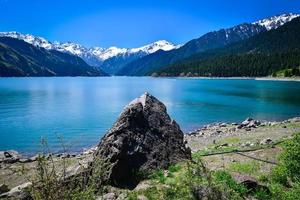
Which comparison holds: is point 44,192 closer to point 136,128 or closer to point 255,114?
point 136,128

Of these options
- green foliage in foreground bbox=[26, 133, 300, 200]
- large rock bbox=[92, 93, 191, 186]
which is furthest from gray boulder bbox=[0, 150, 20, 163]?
green foliage in foreground bbox=[26, 133, 300, 200]

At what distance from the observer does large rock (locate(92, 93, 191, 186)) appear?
16.1 meters

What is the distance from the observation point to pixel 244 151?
22.2 metres

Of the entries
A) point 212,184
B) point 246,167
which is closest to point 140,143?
point 246,167

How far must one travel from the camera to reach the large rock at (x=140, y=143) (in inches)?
635

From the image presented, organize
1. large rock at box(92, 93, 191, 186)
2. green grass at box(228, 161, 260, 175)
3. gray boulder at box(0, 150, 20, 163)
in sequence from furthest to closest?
gray boulder at box(0, 150, 20, 163) → green grass at box(228, 161, 260, 175) → large rock at box(92, 93, 191, 186)

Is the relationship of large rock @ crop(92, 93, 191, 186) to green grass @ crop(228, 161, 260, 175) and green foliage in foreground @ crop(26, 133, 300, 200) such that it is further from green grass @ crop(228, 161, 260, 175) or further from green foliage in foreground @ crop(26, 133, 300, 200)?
green grass @ crop(228, 161, 260, 175)

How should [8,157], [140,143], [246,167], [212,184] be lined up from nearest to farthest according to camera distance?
[212,184] → [140,143] → [246,167] → [8,157]

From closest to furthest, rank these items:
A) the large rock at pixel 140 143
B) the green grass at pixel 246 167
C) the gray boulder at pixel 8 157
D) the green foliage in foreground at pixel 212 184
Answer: the green foliage in foreground at pixel 212 184 → the large rock at pixel 140 143 → the green grass at pixel 246 167 → the gray boulder at pixel 8 157

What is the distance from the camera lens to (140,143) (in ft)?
56.6

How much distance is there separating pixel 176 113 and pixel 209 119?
391 inches

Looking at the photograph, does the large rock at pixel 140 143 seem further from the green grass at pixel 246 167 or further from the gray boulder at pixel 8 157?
the gray boulder at pixel 8 157

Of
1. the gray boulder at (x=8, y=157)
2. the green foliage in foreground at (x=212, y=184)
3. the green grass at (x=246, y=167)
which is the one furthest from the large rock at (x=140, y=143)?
the gray boulder at (x=8, y=157)

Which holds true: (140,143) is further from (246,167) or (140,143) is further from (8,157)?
(8,157)
